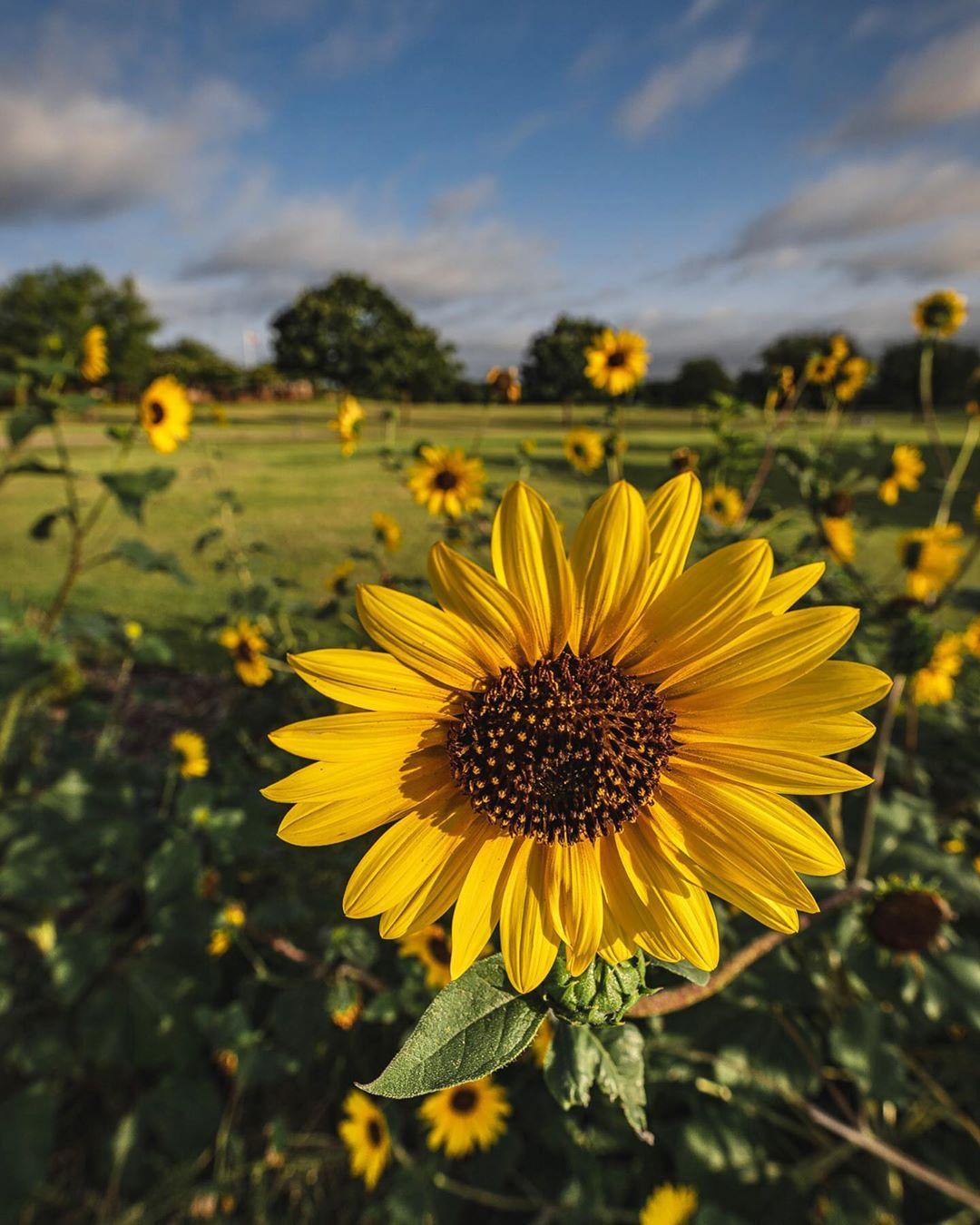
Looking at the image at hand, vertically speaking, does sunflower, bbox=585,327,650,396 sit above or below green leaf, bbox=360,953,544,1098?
above

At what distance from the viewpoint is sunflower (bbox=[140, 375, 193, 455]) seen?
10.9 feet

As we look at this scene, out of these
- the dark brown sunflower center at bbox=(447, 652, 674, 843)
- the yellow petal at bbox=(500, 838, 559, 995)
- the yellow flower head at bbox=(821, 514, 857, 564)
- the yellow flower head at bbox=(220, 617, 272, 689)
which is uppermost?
the dark brown sunflower center at bbox=(447, 652, 674, 843)

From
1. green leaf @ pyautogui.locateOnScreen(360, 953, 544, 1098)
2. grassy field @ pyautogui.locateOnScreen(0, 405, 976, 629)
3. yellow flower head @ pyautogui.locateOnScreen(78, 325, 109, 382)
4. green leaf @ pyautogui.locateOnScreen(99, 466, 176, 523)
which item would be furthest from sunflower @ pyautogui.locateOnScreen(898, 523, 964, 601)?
yellow flower head @ pyautogui.locateOnScreen(78, 325, 109, 382)

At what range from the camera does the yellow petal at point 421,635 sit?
2.47 ft

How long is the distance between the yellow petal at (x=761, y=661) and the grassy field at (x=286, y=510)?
4.57 ft

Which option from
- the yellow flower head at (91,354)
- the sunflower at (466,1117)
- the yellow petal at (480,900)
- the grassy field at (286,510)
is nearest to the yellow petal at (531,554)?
the yellow petal at (480,900)

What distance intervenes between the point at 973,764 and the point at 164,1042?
12.5 feet

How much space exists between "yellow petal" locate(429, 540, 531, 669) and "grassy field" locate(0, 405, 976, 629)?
1.50 metres

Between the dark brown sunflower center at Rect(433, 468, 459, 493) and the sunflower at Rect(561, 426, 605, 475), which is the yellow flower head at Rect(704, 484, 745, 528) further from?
the dark brown sunflower center at Rect(433, 468, 459, 493)

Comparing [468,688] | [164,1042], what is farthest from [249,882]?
[468,688]

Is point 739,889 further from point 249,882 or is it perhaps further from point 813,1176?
point 249,882

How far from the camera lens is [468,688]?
87cm

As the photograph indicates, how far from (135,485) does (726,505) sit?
256 centimetres

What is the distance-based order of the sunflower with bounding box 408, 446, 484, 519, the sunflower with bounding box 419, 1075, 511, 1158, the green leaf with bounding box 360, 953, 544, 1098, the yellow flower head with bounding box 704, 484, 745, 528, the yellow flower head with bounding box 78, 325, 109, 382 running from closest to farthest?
the green leaf with bounding box 360, 953, 544, 1098 → the sunflower with bounding box 419, 1075, 511, 1158 → the yellow flower head with bounding box 704, 484, 745, 528 → the sunflower with bounding box 408, 446, 484, 519 → the yellow flower head with bounding box 78, 325, 109, 382
